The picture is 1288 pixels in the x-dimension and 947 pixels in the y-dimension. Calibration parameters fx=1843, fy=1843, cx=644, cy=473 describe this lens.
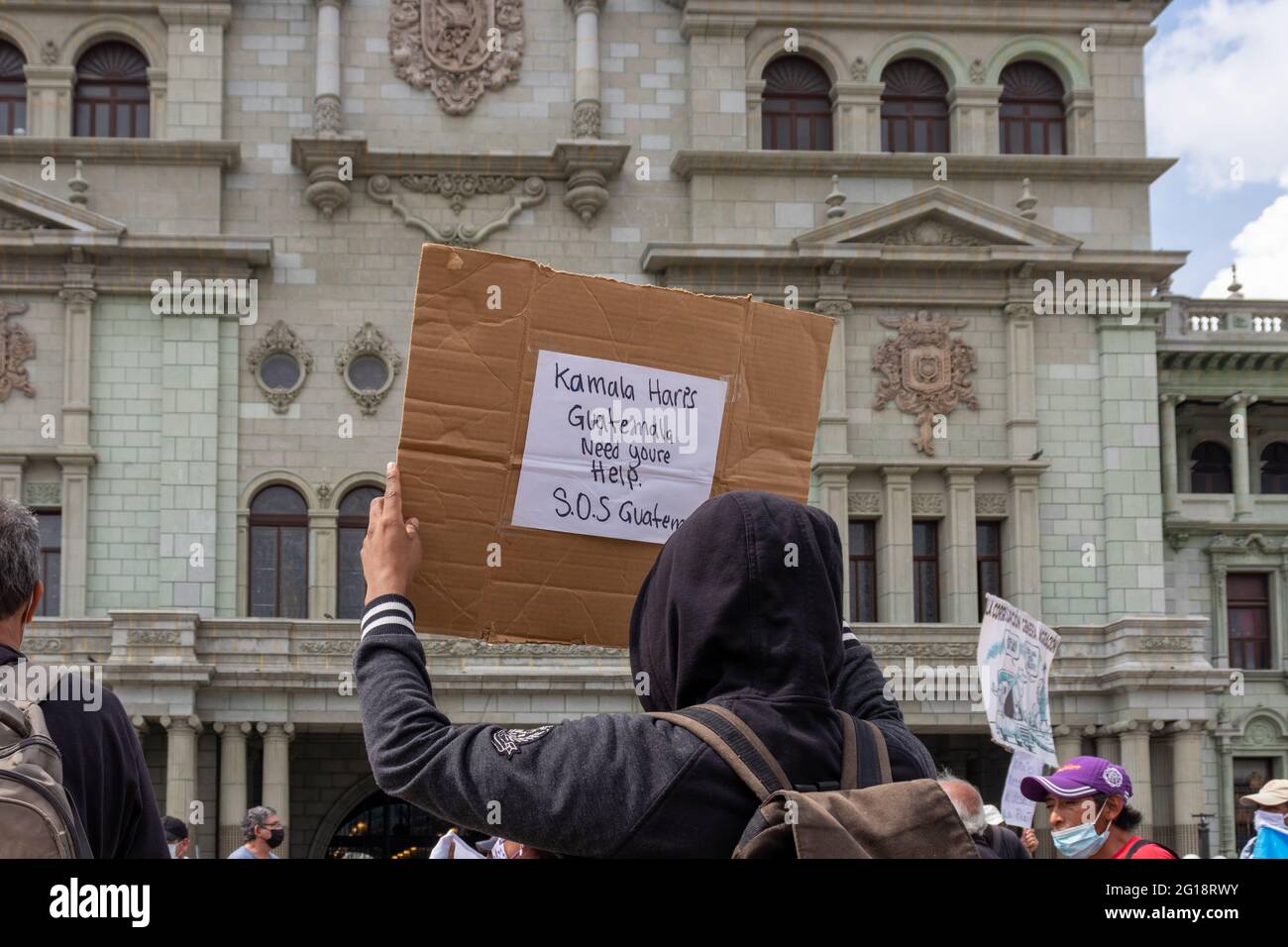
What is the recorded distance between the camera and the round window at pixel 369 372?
103ft

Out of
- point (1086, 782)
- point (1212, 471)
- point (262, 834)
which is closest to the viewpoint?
point (1086, 782)

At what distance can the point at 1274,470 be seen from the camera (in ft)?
122

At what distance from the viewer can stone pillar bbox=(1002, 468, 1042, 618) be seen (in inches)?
1226

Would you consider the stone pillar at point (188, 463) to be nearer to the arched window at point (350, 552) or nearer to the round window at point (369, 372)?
the arched window at point (350, 552)

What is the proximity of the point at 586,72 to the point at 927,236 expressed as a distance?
6611 millimetres

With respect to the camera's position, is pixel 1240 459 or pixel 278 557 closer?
pixel 278 557

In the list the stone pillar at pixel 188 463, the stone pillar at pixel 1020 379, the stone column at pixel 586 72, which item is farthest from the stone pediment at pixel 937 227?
the stone pillar at pixel 188 463

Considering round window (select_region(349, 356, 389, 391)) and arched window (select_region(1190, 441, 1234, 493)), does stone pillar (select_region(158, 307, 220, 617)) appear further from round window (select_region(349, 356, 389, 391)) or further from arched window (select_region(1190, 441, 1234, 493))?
arched window (select_region(1190, 441, 1234, 493))

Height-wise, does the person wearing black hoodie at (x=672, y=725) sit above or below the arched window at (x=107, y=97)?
below

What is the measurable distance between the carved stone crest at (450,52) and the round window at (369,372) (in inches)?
183

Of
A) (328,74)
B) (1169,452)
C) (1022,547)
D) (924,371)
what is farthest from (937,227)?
(328,74)

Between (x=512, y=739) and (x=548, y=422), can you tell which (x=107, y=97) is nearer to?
(x=548, y=422)
